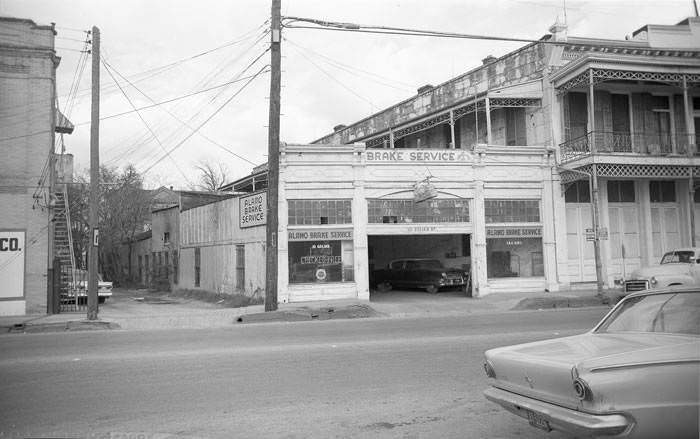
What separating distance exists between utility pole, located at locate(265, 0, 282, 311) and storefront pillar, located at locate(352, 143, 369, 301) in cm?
374

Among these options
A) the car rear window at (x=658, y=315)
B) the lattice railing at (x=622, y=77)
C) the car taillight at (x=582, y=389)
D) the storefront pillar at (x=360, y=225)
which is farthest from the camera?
the lattice railing at (x=622, y=77)

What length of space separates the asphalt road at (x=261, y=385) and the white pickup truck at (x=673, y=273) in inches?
251

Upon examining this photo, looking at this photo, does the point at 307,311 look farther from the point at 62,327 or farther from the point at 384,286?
the point at 384,286

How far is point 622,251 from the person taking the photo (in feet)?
76.4

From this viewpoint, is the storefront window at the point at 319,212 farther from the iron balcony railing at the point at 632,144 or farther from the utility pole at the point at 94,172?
the iron balcony railing at the point at 632,144

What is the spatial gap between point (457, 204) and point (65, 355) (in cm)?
1507

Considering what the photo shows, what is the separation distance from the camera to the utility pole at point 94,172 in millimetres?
16953

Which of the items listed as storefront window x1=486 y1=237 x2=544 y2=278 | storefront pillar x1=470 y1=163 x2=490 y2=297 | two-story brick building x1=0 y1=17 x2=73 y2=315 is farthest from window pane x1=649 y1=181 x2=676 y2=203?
two-story brick building x1=0 y1=17 x2=73 y2=315

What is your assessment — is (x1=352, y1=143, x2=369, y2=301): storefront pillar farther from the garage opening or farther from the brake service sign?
the brake service sign

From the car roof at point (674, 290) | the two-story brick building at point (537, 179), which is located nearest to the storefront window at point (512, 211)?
the two-story brick building at point (537, 179)

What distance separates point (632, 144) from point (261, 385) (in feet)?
67.8

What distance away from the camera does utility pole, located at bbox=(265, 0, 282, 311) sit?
59.1ft

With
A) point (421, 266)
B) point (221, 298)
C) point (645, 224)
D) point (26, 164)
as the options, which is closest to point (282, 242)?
point (221, 298)

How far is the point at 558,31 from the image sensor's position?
23625mm
